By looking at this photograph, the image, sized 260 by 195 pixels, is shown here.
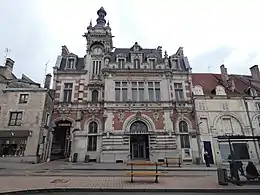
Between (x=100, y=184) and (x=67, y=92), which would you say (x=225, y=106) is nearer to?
(x=67, y=92)

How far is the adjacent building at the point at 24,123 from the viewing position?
781 inches

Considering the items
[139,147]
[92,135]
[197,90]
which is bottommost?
[139,147]

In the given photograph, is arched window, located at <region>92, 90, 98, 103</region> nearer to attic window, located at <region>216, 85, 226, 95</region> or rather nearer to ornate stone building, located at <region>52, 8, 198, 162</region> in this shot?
ornate stone building, located at <region>52, 8, 198, 162</region>

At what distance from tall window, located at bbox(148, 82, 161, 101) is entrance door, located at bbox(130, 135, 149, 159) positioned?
5.04m

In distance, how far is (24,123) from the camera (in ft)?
68.5

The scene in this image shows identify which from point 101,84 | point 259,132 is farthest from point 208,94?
point 101,84

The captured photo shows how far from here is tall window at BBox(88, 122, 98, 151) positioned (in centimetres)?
2371

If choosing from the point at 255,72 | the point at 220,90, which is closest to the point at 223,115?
the point at 220,90

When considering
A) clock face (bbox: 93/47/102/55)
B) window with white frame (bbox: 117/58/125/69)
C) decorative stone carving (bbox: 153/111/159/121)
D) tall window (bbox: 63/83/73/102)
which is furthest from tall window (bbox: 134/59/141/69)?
tall window (bbox: 63/83/73/102)

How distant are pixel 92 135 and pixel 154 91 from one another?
9.69m

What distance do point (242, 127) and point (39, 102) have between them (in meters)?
24.4

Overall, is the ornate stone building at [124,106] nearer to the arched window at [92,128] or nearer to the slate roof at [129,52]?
the arched window at [92,128]

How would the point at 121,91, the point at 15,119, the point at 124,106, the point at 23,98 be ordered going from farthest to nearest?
the point at 121,91, the point at 124,106, the point at 23,98, the point at 15,119

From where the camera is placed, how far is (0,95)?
21844 mm
